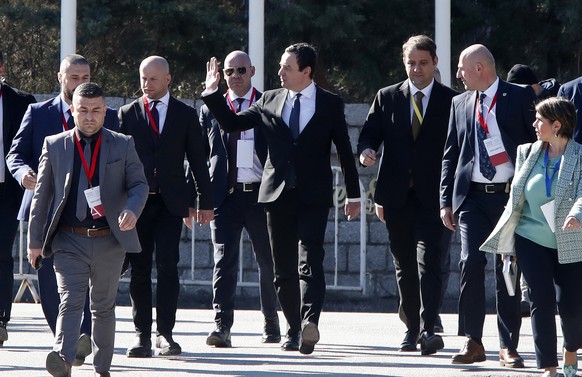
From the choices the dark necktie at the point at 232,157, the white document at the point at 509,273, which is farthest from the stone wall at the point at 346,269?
the white document at the point at 509,273

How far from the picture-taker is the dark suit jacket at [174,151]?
9.58 metres

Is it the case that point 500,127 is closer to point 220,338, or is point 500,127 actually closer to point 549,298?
point 549,298

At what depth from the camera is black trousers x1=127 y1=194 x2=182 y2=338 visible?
9555 millimetres

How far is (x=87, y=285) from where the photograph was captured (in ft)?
26.7

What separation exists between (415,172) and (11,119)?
286 centimetres

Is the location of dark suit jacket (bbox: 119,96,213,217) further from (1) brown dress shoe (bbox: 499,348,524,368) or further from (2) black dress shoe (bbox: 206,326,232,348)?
(1) brown dress shoe (bbox: 499,348,524,368)

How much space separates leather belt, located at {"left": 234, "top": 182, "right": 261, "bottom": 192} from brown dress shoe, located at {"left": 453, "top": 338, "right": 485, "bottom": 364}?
2210 millimetres

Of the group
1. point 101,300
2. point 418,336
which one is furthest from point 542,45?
point 101,300

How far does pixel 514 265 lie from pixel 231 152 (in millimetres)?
2752

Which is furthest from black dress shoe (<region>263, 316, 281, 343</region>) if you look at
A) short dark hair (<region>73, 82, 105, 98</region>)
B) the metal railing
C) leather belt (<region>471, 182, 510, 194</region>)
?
the metal railing

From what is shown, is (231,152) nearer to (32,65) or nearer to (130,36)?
(130,36)

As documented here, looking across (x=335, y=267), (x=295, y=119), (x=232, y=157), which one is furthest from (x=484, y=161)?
(x=335, y=267)

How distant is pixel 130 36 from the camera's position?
56.9 feet

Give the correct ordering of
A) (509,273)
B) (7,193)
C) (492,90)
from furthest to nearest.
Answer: (7,193)
(492,90)
(509,273)
